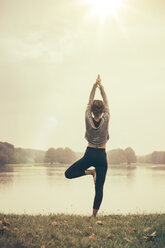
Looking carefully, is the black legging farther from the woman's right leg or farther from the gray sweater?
the gray sweater

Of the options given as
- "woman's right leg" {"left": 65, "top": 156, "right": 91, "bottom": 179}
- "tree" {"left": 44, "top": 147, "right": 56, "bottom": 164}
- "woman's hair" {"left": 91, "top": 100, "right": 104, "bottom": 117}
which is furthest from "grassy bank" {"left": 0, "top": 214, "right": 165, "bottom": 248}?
"tree" {"left": 44, "top": 147, "right": 56, "bottom": 164}

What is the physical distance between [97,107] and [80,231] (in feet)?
9.45

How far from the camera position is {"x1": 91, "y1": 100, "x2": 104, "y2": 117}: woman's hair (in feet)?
23.6

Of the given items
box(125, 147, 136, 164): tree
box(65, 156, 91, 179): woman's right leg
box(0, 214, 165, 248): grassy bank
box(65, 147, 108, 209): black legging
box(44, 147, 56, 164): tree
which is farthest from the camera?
box(125, 147, 136, 164): tree

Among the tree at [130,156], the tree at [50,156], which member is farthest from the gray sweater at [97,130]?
the tree at [130,156]

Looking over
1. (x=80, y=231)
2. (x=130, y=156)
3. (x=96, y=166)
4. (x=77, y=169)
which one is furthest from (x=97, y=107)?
(x=130, y=156)

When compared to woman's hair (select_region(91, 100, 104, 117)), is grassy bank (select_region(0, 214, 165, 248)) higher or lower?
lower

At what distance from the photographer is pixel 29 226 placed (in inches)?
260

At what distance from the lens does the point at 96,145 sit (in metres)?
7.11

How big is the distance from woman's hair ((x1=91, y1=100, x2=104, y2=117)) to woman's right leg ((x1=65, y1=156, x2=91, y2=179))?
1.18 metres

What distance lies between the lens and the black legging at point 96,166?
7.11 m

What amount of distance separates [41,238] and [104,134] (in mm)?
2777

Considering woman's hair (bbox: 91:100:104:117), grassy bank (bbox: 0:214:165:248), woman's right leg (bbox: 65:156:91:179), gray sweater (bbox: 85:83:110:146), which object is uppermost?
woman's hair (bbox: 91:100:104:117)

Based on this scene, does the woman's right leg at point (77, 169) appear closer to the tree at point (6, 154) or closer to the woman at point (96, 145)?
the woman at point (96, 145)
